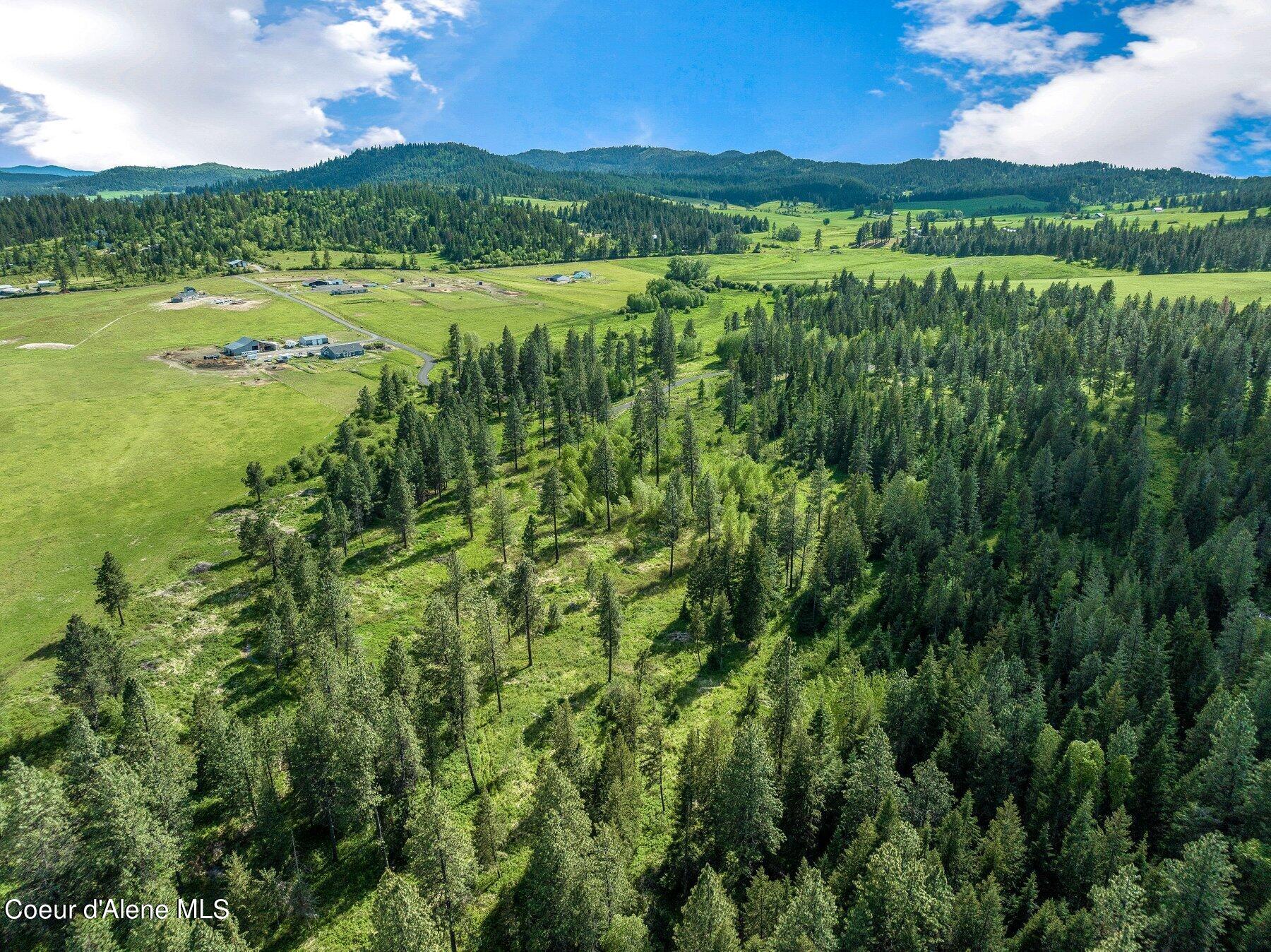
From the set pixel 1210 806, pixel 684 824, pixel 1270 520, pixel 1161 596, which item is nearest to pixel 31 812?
pixel 684 824

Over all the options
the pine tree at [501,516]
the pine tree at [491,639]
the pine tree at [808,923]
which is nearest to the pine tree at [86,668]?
the pine tree at [491,639]

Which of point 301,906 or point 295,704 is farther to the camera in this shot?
point 295,704

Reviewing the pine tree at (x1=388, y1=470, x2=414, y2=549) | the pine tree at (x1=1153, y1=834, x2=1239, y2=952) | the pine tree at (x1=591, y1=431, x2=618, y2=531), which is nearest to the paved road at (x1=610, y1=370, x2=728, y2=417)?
the pine tree at (x1=591, y1=431, x2=618, y2=531)

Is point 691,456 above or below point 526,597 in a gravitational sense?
above

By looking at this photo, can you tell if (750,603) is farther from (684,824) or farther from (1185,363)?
(1185,363)

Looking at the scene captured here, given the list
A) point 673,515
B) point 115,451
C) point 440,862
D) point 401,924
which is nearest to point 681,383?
point 673,515

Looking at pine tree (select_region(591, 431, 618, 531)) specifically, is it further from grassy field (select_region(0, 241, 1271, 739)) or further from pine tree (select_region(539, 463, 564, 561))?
grassy field (select_region(0, 241, 1271, 739))

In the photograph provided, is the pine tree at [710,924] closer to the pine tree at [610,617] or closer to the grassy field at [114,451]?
the pine tree at [610,617]

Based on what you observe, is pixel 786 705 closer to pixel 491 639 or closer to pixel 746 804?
pixel 746 804
